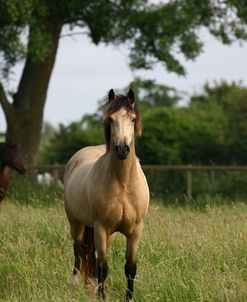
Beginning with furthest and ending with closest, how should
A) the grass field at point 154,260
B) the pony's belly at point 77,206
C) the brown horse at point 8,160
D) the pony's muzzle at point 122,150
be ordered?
the brown horse at point 8,160 → the pony's belly at point 77,206 → the pony's muzzle at point 122,150 → the grass field at point 154,260

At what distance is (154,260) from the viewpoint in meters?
9.08

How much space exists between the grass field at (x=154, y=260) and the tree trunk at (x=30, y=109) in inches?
446

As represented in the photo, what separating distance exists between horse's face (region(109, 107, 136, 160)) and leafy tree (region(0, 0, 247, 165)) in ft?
46.5

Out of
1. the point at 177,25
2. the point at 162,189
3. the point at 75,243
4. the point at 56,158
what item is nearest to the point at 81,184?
the point at 75,243

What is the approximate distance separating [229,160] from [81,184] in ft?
96.9

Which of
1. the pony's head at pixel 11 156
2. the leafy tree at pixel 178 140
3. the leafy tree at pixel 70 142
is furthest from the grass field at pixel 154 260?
the leafy tree at pixel 70 142

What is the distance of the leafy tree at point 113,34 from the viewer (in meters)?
22.6

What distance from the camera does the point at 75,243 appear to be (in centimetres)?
962

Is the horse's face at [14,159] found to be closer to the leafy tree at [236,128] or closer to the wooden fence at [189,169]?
the wooden fence at [189,169]

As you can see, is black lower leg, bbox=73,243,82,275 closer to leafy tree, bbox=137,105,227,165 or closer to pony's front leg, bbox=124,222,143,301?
pony's front leg, bbox=124,222,143,301

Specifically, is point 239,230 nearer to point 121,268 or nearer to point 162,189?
point 121,268

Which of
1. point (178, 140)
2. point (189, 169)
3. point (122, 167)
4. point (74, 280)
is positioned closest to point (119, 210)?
point (122, 167)

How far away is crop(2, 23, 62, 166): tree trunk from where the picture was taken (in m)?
22.9

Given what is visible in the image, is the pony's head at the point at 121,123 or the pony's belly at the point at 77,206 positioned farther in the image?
the pony's belly at the point at 77,206
